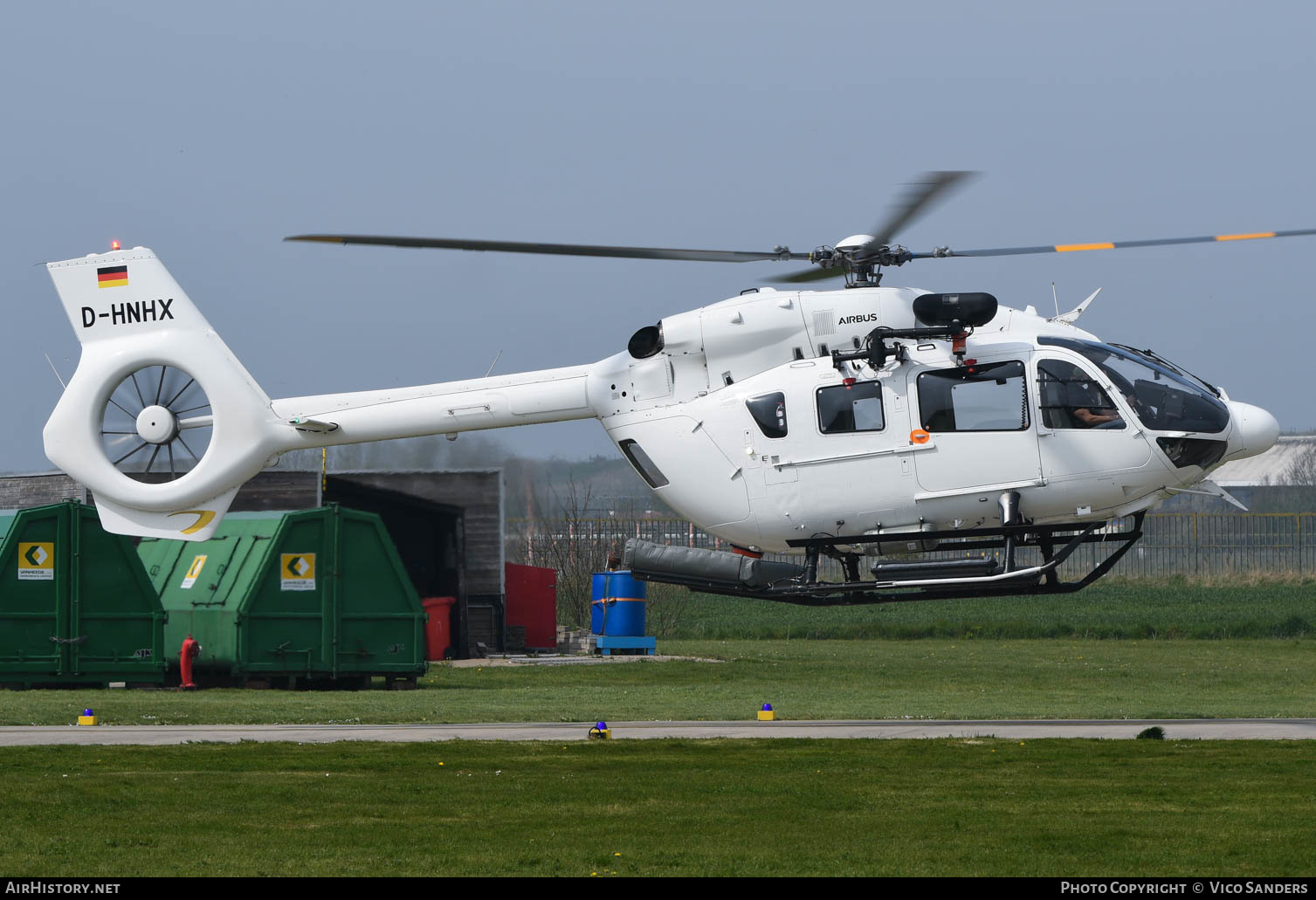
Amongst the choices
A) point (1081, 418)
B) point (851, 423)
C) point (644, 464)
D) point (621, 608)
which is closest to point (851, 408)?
point (851, 423)

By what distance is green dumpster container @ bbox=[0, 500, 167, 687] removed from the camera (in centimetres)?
2117

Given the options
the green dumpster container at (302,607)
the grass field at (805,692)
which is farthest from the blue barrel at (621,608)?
the green dumpster container at (302,607)

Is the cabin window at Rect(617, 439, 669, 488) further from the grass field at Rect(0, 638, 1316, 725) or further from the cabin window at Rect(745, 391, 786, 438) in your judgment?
the grass field at Rect(0, 638, 1316, 725)

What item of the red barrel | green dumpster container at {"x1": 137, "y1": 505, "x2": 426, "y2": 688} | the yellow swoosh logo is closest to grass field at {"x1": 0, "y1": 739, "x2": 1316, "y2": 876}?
the yellow swoosh logo

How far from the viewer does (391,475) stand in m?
32.4

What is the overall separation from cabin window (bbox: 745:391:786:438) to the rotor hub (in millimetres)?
6701

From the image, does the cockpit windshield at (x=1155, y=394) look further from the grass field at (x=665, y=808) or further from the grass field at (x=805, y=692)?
the grass field at (x=805, y=692)

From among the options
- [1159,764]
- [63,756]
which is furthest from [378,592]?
[1159,764]

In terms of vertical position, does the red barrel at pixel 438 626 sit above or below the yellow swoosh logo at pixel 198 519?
below

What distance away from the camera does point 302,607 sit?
2256 centimetres

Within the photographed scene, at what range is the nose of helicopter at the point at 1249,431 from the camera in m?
16.0

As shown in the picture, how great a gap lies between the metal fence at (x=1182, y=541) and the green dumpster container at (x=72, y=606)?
26.1 meters

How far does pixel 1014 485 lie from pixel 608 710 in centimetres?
612
